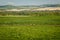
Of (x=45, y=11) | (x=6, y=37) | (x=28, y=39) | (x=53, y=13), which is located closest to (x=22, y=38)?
(x=28, y=39)

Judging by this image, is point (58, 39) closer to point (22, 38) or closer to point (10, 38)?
point (22, 38)

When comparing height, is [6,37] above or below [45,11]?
above

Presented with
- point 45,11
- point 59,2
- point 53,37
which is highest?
point 59,2

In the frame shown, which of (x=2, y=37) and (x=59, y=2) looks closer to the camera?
(x=2, y=37)

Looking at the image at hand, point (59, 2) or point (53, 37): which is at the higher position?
point (59, 2)

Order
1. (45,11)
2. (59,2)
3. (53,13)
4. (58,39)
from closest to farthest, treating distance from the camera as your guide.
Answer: (58,39), (59,2), (53,13), (45,11)

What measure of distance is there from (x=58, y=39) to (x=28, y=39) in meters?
0.96

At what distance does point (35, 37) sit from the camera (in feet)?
17.9

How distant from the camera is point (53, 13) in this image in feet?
43.6

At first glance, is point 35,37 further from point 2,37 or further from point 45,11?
point 45,11

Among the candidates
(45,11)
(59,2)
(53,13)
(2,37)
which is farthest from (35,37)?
(45,11)

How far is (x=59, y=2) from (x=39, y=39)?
163 inches

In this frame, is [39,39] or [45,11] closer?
[39,39]

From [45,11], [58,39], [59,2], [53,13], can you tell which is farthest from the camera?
[45,11]
